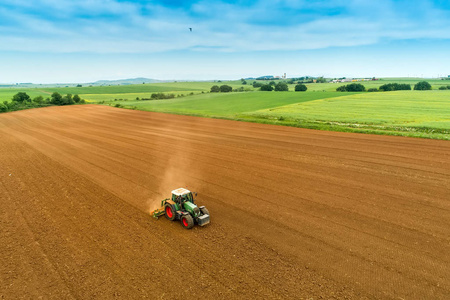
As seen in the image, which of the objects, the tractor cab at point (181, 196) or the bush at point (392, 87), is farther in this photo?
Result: the bush at point (392, 87)

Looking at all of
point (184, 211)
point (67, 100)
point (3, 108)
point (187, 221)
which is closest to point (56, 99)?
point (67, 100)

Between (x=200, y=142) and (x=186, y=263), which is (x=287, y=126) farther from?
(x=186, y=263)

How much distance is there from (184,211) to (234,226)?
2.41 metres

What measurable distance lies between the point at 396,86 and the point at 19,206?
379ft

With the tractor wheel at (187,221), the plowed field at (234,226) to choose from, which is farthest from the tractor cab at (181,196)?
the plowed field at (234,226)

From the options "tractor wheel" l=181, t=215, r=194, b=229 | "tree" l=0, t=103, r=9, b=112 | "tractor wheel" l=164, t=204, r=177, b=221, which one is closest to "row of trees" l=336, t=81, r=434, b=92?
"tractor wheel" l=164, t=204, r=177, b=221

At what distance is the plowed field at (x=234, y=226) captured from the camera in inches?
312

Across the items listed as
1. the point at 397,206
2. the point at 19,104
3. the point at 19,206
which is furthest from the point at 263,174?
the point at 19,104

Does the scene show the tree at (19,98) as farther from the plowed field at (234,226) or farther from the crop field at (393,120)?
the crop field at (393,120)

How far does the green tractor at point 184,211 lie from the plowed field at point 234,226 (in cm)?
33

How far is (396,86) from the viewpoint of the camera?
94.5 metres

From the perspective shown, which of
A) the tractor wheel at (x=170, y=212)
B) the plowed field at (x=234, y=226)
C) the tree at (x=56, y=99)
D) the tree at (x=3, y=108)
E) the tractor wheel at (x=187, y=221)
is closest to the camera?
the plowed field at (x=234, y=226)

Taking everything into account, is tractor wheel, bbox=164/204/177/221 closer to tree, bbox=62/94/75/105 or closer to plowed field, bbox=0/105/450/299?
plowed field, bbox=0/105/450/299

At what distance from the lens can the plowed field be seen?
312 inches
